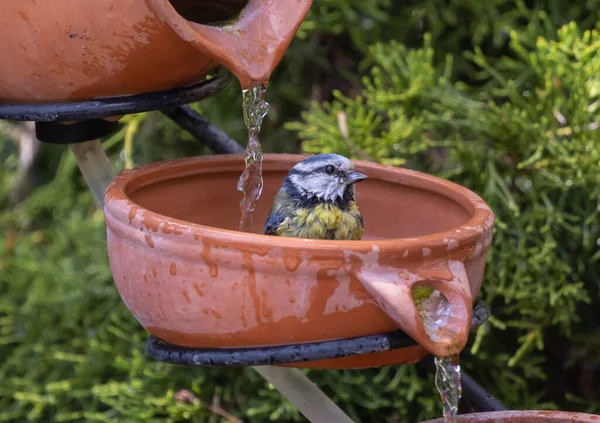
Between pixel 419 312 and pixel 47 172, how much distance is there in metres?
3.56

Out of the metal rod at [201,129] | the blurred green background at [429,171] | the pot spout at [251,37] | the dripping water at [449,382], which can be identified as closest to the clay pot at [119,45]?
the pot spout at [251,37]

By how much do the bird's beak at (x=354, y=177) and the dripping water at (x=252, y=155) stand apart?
0.20 metres

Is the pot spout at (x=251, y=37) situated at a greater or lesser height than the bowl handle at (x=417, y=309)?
greater

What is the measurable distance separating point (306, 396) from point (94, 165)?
28.4 inches

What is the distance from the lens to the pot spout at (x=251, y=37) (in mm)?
1543

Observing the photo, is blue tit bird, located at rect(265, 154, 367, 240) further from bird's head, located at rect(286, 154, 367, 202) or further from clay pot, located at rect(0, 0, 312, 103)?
clay pot, located at rect(0, 0, 312, 103)

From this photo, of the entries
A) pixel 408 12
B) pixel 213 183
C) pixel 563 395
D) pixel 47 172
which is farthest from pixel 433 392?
pixel 47 172

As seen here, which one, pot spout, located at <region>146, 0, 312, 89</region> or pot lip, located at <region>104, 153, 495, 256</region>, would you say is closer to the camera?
pot lip, located at <region>104, 153, 495, 256</region>

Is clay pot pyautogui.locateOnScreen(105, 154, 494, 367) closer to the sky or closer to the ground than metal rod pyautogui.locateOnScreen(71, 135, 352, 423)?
closer to the sky

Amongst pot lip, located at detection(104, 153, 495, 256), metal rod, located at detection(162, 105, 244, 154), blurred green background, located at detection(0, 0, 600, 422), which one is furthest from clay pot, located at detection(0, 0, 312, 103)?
blurred green background, located at detection(0, 0, 600, 422)

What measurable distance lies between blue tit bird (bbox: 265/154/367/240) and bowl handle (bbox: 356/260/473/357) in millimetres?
603

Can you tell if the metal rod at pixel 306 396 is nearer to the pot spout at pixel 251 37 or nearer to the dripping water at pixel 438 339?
the dripping water at pixel 438 339

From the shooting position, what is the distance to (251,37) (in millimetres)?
1621

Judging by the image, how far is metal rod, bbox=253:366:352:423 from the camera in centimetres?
166
